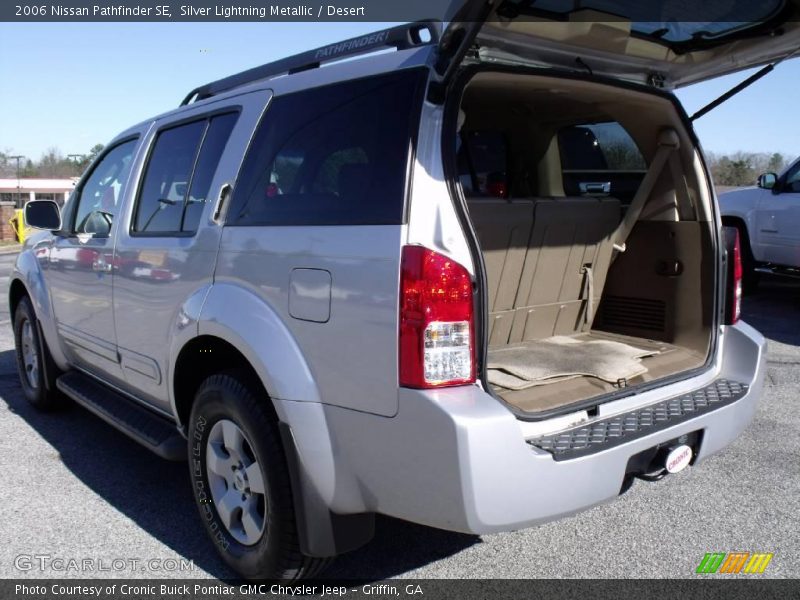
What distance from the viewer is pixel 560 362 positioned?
346 cm

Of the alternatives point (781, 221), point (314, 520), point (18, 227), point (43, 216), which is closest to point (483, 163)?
point (314, 520)

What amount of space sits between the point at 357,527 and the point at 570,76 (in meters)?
2.01

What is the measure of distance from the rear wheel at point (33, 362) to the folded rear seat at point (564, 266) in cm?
336

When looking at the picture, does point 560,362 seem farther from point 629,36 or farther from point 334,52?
point 334,52

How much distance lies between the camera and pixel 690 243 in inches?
149

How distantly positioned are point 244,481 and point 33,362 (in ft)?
10.7

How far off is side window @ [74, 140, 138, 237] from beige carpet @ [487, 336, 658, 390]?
2347mm

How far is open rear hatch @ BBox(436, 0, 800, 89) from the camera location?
2.50 m

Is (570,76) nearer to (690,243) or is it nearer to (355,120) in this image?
(355,120)

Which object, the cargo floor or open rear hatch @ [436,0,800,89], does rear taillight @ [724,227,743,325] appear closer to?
the cargo floor

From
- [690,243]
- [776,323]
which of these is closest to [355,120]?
[690,243]

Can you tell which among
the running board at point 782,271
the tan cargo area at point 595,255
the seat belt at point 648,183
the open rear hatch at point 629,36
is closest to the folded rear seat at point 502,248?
the tan cargo area at point 595,255

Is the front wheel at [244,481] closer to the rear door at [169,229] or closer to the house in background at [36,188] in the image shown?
the rear door at [169,229]

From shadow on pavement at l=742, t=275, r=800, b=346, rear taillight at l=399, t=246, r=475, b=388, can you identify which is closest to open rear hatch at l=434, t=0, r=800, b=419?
rear taillight at l=399, t=246, r=475, b=388
